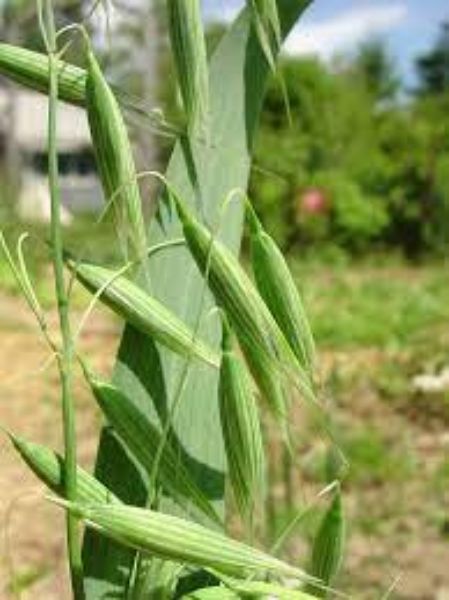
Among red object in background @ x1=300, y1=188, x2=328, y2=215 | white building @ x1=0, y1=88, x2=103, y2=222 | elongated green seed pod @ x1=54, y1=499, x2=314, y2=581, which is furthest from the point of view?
red object in background @ x1=300, y1=188, x2=328, y2=215

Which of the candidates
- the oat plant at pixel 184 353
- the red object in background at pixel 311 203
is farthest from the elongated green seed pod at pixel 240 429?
the red object in background at pixel 311 203

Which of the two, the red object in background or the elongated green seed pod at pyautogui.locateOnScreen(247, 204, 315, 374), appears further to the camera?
the red object in background

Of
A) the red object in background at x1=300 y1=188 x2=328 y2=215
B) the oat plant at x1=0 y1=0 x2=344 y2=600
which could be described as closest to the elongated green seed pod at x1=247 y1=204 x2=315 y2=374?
the oat plant at x1=0 y1=0 x2=344 y2=600

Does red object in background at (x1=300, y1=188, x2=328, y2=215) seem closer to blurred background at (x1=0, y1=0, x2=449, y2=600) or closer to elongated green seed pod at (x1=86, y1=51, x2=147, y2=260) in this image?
blurred background at (x1=0, y1=0, x2=449, y2=600)

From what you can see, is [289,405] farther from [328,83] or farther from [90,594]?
[328,83]

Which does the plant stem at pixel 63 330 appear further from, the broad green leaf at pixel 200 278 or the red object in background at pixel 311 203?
the red object in background at pixel 311 203

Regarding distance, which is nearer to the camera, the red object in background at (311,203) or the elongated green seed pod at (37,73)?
the elongated green seed pod at (37,73)
